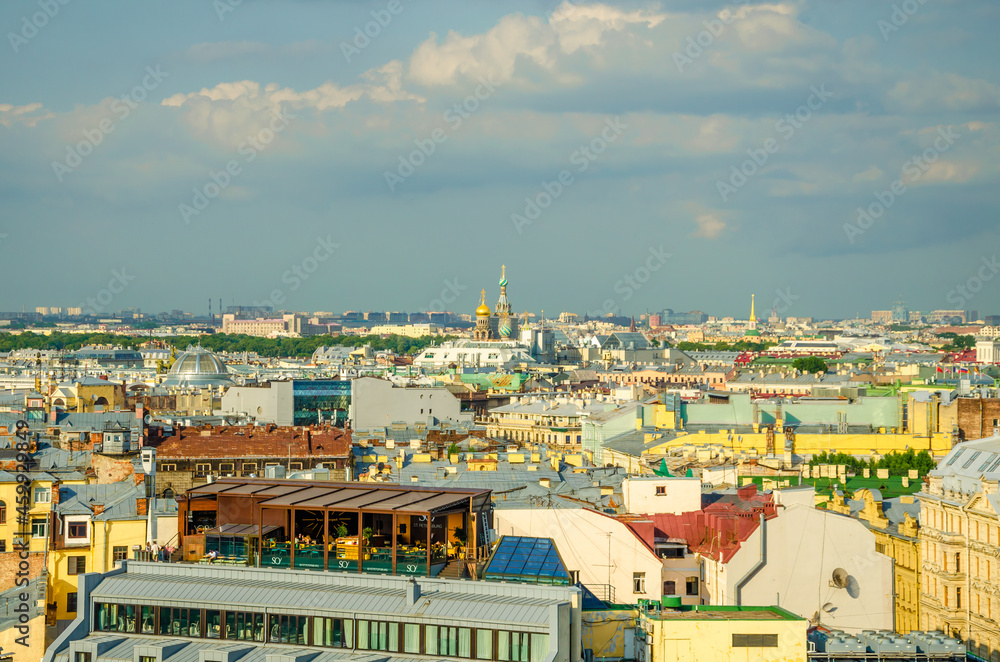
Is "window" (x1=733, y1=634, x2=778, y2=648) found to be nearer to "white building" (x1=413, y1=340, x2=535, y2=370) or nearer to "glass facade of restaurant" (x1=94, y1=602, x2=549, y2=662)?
"glass facade of restaurant" (x1=94, y1=602, x2=549, y2=662)

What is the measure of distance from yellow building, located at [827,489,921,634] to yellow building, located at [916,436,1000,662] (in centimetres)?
41

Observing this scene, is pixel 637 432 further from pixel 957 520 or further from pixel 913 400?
pixel 957 520

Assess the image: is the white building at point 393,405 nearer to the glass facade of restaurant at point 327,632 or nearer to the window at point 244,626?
the glass facade of restaurant at point 327,632

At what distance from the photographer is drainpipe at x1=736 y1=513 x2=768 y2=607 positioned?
2395 cm

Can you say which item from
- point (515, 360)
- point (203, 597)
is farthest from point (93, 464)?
point (515, 360)

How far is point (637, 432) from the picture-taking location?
169ft

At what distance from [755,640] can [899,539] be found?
11.6 meters

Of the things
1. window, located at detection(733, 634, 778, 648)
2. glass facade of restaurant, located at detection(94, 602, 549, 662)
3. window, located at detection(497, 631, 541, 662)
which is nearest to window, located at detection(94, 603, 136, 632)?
glass facade of restaurant, located at detection(94, 602, 549, 662)

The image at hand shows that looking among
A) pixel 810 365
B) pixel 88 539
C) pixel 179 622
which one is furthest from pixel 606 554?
pixel 810 365

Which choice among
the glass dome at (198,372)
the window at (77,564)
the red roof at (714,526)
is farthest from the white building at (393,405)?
the red roof at (714,526)

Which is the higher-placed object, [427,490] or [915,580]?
[427,490]

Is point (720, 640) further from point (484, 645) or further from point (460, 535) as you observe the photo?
point (460, 535)

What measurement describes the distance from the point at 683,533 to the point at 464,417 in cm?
4961

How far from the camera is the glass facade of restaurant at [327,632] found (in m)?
16.4
